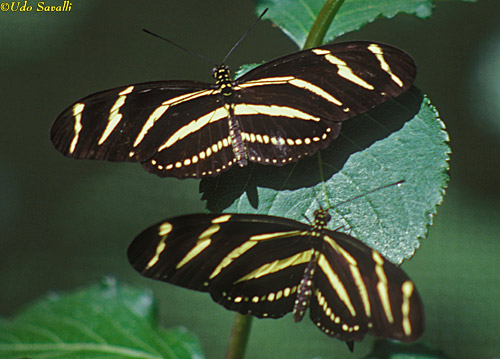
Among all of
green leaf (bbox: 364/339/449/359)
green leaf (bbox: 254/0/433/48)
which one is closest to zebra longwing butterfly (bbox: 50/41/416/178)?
green leaf (bbox: 254/0/433/48)

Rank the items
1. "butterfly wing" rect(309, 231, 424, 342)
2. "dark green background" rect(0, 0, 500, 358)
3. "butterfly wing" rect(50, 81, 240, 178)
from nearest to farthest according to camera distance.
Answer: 1. "butterfly wing" rect(309, 231, 424, 342)
2. "butterfly wing" rect(50, 81, 240, 178)
3. "dark green background" rect(0, 0, 500, 358)

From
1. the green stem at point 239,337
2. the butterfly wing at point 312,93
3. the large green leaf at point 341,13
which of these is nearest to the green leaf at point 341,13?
the large green leaf at point 341,13

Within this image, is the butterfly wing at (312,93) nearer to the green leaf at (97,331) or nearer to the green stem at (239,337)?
the green stem at (239,337)

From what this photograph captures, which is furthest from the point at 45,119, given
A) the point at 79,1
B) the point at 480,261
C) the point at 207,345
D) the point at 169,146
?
the point at 169,146

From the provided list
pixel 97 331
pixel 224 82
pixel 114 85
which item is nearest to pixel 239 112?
pixel 224 82

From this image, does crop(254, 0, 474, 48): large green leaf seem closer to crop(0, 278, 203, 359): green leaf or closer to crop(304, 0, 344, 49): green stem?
crop(304, 0, 344, 49): green stem

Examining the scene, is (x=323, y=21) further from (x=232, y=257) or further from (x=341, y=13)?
Result: (x=232, y=257)
